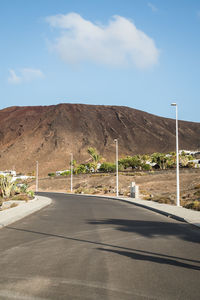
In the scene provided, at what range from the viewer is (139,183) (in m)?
67.2

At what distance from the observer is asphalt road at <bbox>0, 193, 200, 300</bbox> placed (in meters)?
5.88

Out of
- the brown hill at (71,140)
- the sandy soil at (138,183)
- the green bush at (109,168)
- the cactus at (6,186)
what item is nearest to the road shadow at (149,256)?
the cactus at (6,186)

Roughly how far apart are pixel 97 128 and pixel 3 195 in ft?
509

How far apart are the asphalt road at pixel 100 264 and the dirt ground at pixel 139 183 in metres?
26.5

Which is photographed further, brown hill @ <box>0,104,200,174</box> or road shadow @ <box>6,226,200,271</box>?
brown hill @ <box>0,104,200,174</box>

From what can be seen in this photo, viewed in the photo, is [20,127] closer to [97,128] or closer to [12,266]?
[97,128]

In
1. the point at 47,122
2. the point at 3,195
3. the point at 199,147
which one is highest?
the point at 47,122

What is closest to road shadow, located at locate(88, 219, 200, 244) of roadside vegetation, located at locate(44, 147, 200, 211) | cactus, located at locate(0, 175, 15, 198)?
roadside vegetation, located at locate(44, 147, 200, 211)

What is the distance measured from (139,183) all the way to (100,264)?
2362 inches

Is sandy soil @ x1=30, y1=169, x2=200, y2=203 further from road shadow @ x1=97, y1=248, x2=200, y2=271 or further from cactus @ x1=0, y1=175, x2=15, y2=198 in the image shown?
road shadow @ x1=97, y1=248, x2=200, y2=271

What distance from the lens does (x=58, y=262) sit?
802cm

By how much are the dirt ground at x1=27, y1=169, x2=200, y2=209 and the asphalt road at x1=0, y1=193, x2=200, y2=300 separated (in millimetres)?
26500

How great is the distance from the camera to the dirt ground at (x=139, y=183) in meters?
53.0

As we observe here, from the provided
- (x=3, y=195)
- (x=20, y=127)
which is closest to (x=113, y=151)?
(x=20, y=127)
